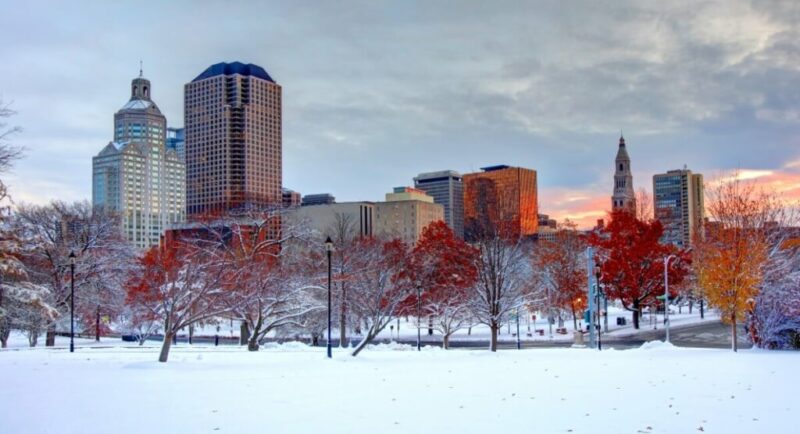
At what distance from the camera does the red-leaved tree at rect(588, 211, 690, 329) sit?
179 feet

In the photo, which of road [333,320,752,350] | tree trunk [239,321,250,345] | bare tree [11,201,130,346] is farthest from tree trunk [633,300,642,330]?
bare tree [11,201,130,346]

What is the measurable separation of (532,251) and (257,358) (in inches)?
1928

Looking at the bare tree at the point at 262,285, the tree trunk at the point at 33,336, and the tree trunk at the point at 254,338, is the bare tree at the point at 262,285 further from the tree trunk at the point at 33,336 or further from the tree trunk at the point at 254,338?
the tree trunk at the point at 33,336

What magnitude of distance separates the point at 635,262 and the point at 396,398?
147ft

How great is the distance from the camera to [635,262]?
54781mm

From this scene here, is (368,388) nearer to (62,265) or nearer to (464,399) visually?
(464,399)

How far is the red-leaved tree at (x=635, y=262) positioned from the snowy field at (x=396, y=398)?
1286 inches

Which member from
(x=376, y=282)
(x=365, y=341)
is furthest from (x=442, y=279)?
(x=365, y=341)

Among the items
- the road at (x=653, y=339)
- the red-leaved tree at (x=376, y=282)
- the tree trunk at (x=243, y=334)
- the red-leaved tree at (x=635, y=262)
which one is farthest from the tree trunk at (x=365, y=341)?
the red-leaved tree at (x=635, y=262)

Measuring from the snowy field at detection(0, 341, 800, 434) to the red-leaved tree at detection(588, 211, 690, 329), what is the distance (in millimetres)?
32664

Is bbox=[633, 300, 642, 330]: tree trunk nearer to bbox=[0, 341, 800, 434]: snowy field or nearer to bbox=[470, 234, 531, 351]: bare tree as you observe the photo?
bbox=[470, 234, 531, 351]: bare tree

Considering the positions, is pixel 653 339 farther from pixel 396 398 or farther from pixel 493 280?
pixel 396 398

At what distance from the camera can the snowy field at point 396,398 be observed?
1145 cm

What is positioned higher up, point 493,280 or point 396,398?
point 493,280
